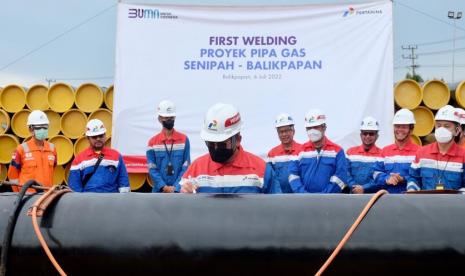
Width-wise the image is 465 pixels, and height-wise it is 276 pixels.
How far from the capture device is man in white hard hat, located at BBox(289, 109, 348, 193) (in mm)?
6469

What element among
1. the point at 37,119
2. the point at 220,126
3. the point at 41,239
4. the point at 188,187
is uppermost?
the point at 37,119

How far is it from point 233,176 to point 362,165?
10.6 ft

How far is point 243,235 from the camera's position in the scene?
289 cm

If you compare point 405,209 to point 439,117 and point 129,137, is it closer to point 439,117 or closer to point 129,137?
point 439,117

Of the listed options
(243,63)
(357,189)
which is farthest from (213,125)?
(243,63)

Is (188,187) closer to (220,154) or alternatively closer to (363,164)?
(220,154)

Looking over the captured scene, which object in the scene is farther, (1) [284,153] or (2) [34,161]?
(2) [34,161]

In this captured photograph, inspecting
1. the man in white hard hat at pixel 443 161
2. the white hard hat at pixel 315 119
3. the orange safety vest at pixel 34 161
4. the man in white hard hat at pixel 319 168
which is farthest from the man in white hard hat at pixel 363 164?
the orange safety vest at pixel 34 161

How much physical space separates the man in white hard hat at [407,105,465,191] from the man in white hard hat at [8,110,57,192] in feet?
14.0

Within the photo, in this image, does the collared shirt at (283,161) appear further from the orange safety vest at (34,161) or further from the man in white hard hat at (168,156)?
the orange safety vest at (34,161)

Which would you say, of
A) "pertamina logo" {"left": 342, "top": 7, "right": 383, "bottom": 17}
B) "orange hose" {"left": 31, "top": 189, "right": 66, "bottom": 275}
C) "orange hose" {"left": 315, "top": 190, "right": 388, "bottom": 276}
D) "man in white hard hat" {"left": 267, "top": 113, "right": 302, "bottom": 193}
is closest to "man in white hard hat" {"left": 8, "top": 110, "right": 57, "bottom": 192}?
"man in white hard hat" {"left": 267, "top": 113, "right": 302, "bottom": 193}

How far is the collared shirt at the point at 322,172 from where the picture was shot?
6465mm

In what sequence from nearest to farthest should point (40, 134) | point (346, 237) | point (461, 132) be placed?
point (346, 237) < point (461, 132) < point (40, 134)

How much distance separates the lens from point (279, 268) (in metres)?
2.86
